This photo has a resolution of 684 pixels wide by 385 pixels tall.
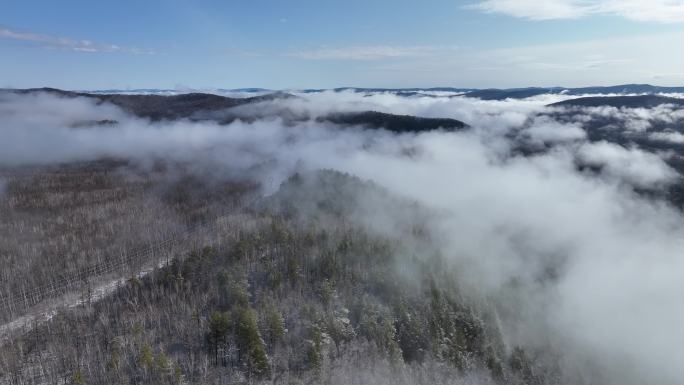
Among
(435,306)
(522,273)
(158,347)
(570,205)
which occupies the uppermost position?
(158,347)

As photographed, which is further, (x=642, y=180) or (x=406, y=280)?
(x=642, y=180)

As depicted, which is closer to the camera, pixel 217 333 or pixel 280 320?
pixel 217 333

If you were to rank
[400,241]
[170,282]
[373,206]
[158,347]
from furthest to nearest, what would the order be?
[373,206] < [400,241] < [170,282] < [158,347]

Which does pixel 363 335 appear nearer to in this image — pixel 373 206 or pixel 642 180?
pixel 373 206

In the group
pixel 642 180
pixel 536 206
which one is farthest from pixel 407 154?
pixel 642 180

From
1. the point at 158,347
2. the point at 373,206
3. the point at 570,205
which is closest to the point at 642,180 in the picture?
the point at 570,205

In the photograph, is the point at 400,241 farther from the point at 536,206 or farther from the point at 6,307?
the point at 536,206

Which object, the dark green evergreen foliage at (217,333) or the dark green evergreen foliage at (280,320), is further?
the dark green evergreen foliage at (217,333)

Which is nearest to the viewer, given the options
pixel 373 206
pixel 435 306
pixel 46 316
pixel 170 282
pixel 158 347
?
pixel 158 347

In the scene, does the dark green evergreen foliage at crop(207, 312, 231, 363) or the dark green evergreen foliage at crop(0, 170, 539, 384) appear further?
the dark green evergreen foliage at crop(207, 312, 231, 363)

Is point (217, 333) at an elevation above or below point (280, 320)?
above

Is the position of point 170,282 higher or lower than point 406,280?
higher
